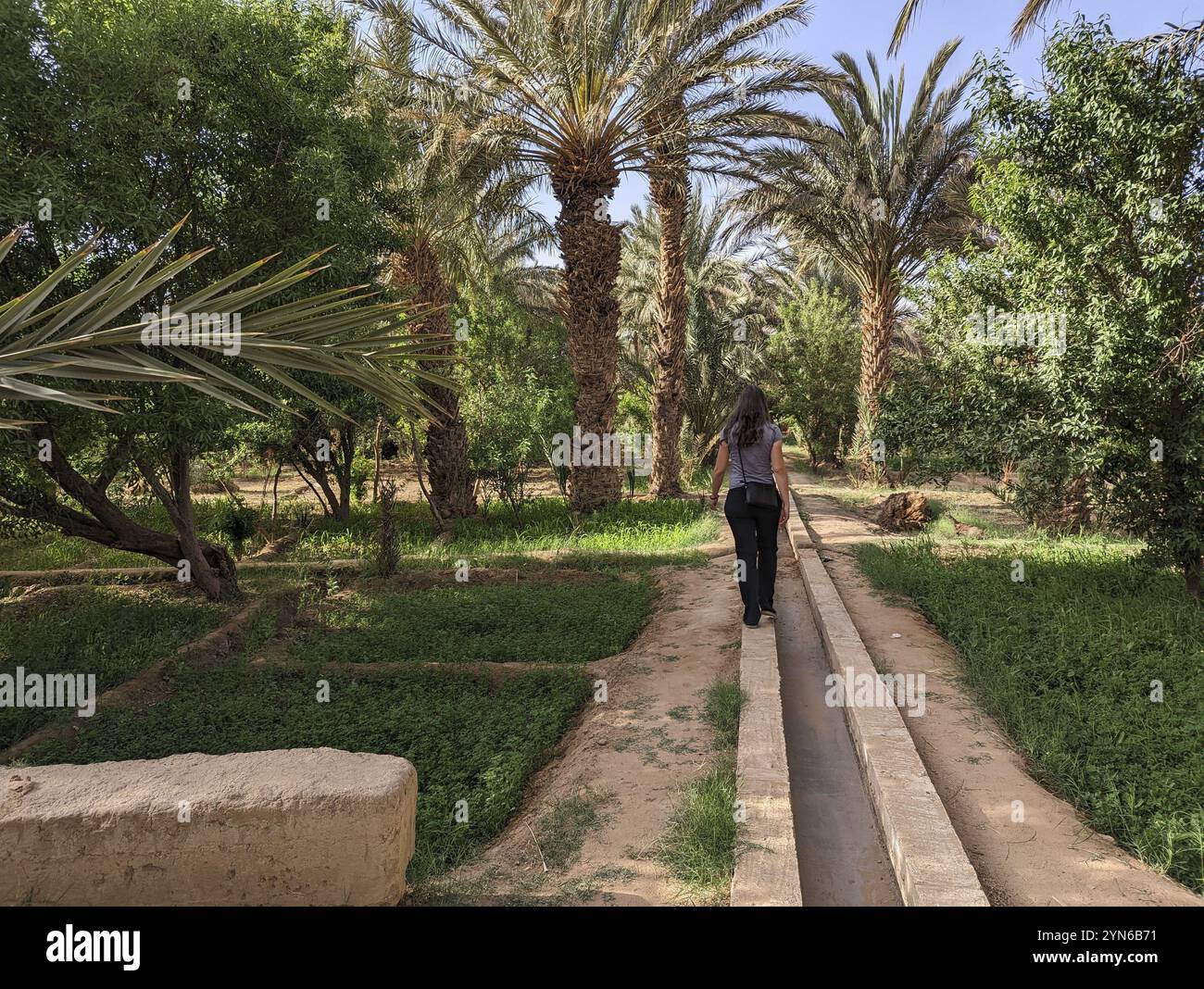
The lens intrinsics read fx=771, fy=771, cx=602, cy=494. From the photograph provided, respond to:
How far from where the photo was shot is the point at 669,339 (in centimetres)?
1516

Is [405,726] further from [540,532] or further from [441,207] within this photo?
[441,207]

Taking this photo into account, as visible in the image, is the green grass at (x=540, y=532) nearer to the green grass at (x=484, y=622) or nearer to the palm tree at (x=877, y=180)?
the green grass at (x=484, y=622)

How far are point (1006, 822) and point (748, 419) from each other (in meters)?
3.16

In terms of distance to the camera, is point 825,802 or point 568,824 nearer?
point 568,824

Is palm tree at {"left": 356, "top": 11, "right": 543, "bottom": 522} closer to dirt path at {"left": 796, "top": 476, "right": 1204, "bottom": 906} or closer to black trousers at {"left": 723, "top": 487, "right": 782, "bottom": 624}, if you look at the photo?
black trousers at {"left": 723, "top": 487, "right": 782, "bottom": 624}

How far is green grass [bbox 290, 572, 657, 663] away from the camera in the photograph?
6125 mm

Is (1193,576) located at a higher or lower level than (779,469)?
lower

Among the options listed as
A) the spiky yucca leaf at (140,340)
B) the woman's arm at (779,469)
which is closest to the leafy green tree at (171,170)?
the spiky yucca leaf at (140,340)

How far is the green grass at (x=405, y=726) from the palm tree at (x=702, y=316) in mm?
10857

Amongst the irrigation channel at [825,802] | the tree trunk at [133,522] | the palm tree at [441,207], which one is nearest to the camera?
the irrigation channel at [825,802]

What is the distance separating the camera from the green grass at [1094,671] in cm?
343

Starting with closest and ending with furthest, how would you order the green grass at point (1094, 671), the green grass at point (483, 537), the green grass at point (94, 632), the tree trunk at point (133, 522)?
1. the green grass at point (1094, 671)
2. the green grass at point (94, 632)
3. the tree trunk at point (133, 522)
4. the green grass at point (483, 537)

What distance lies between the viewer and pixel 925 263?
17344mm

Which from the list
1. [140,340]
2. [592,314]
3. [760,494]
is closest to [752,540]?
[760,494]
